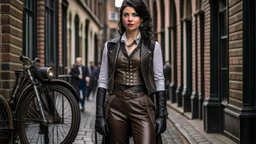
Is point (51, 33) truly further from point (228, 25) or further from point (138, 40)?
point (138, 40)

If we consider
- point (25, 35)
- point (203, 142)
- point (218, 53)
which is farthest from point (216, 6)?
point (25, 35)

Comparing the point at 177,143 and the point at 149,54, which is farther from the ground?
the point at 149,54

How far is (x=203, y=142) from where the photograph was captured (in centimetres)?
872

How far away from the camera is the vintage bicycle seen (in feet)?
20.9

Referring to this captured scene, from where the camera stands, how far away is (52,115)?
640 centimetres

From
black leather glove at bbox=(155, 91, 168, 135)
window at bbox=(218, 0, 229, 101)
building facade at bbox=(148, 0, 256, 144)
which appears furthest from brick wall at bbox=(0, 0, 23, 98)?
window at bbox=(218, 0, 229, 101)

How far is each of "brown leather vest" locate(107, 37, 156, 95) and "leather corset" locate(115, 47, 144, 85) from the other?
0.11 feet

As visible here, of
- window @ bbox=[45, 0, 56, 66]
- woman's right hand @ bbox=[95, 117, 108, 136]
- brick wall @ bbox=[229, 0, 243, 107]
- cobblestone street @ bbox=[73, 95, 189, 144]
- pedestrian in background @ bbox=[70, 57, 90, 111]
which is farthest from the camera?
window @ bbox=[45, 0, 56, 66]

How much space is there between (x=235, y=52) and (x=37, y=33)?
263 inches

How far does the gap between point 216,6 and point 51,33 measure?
271 inches

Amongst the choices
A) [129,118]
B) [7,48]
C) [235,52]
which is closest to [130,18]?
[129,118]

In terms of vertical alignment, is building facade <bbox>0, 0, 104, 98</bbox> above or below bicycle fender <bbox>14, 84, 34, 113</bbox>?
above

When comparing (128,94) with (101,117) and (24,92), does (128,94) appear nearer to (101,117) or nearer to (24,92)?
(101,117)

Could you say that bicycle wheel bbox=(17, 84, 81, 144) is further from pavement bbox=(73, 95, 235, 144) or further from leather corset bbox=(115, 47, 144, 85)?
leather corset bbox=(115, 47, 144, 85)
